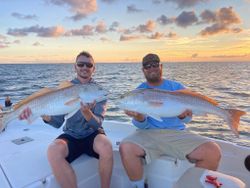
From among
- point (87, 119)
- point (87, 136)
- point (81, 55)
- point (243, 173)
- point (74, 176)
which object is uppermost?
point (81, 55)

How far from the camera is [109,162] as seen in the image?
357 cm

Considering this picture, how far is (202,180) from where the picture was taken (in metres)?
→ 2.95

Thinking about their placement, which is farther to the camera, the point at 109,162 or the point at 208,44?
the point at 208,44

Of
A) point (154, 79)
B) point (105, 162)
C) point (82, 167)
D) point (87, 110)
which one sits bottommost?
point (82, 167)

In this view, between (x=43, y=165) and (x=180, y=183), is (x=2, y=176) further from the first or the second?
(x=180, y=183)

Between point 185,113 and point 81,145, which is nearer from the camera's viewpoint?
point 185,113

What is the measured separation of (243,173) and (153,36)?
3262 centimetres

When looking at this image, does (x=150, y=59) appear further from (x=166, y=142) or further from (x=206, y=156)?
(x=206, y=156)

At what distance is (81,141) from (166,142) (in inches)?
42.8

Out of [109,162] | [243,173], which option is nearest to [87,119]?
[109,162]

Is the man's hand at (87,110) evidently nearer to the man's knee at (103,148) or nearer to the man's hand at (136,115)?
the man's knee at (103,148)

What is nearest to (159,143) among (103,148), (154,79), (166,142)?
(166,142)

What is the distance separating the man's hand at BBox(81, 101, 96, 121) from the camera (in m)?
3.57

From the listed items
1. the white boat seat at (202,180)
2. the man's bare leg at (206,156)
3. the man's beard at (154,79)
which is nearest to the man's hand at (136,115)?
the man's beard at (154,79)
